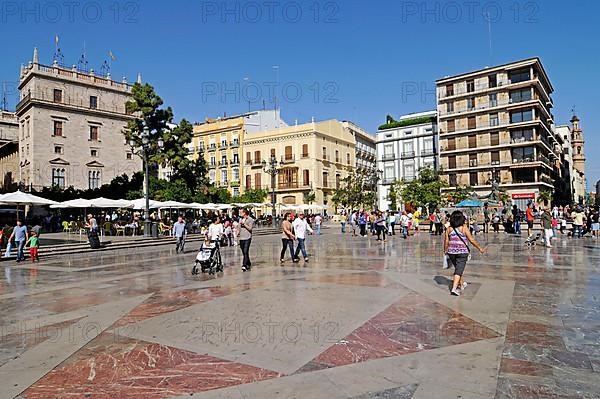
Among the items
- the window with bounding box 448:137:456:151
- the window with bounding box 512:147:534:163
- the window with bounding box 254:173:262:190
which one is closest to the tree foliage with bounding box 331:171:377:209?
the window with bounding box 254:173:262:190

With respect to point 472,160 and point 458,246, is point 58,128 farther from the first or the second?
point 472,160

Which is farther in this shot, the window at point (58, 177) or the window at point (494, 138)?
the window at point (494, 138)

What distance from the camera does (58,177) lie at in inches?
1644

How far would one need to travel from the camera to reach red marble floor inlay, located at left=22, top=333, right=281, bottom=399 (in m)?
3.68

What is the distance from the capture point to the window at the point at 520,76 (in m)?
49.7

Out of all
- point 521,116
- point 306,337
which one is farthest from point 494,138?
point 306,337

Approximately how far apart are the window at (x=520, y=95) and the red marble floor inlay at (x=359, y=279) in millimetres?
48391

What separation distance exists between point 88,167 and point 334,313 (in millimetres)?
44262

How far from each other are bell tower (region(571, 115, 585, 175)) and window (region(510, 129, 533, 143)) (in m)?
56.6

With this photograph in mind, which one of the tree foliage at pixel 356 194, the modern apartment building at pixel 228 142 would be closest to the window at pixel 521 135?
the tree foliage at pixel 356 194

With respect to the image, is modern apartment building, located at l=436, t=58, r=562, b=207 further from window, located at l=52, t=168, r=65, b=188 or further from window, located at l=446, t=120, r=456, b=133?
window, located at l=52, t=168, r=65, b=188

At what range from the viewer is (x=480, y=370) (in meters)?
3.97

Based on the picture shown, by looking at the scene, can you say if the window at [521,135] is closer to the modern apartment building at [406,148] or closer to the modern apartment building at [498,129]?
the modern apartment building at [498,129]

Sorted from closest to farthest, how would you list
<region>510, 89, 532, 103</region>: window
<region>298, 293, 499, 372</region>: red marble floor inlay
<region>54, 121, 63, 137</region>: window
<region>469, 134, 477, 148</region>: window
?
<region>298, 293, 499, 372</region>: red marble floor inlay
<region>54, 121, 63, 137</region>: window
<region>510, 89, 532, 103</region>: window
<region>469, 134, 477, 148</region>: window
